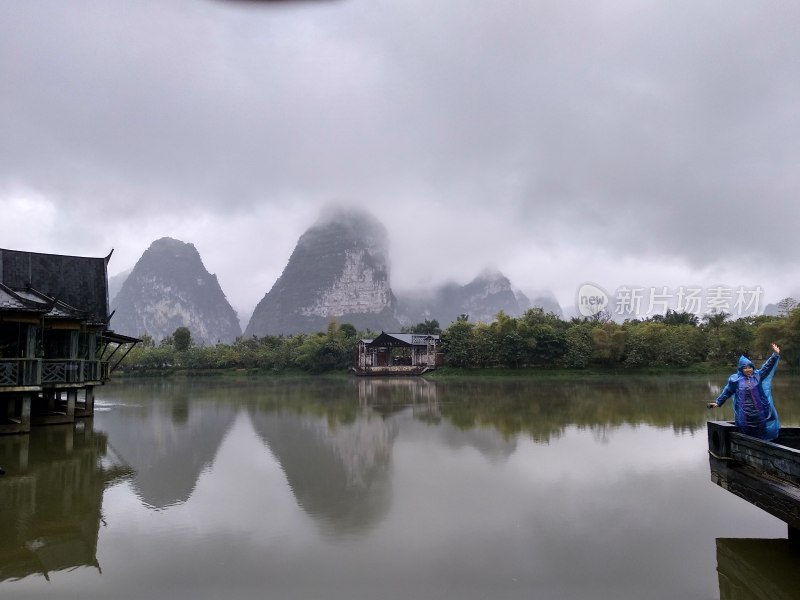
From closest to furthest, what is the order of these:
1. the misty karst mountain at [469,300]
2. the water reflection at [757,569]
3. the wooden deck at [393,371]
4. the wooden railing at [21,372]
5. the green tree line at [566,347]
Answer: the water reflection at [757,569]
the wooden railing at [21,372]
the green tree line at [566,347]
the wooden deck at [393,371]
the misty karst mountain at [469,300]

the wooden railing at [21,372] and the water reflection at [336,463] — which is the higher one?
the wooden railing at [21,372]

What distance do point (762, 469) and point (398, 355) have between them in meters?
46.1

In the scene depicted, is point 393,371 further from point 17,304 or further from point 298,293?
point 298,293

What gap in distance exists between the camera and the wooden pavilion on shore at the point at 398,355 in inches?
1863

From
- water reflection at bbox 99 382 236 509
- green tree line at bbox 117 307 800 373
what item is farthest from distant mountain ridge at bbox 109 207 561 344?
water reflection at bbox 99 382 236 509

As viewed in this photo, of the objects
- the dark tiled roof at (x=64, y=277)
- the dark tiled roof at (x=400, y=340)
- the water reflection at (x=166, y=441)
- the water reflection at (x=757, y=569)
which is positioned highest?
the dark tiled roof at (x=64, y=277)

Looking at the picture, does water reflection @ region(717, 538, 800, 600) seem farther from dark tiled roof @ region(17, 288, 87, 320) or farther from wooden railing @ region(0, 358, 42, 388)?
dark tiled roof @ region(17, 288, 87, 320)

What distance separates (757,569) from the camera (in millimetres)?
4973

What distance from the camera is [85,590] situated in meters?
4.71

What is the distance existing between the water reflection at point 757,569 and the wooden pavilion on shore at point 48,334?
13.3m

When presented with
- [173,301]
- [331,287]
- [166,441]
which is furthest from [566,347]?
[173,301]

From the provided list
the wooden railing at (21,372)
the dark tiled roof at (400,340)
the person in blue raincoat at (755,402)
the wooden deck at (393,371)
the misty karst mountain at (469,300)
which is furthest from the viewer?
the misty karst mountain at (469,300)

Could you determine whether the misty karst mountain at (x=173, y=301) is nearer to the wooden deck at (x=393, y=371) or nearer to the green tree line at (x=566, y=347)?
the green tree line at (x=566, y=347)

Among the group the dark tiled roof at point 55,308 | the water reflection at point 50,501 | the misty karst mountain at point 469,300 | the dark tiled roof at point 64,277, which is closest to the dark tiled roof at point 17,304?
the dark tiled roof at point 55,308
